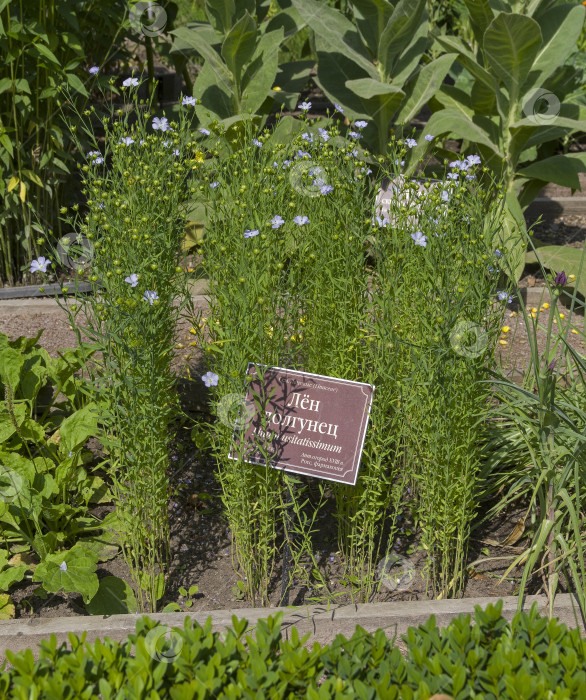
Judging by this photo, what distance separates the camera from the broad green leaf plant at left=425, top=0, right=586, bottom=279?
432cm

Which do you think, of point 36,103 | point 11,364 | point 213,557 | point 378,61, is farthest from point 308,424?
point 378,61

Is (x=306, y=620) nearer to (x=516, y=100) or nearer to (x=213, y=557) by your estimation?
(x=213, y=557)

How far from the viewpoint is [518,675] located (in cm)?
179

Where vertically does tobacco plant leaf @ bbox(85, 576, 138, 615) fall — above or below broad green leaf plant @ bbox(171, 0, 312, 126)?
below

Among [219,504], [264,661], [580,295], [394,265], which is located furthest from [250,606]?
[580,295]

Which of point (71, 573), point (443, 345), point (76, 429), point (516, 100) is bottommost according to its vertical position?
point (71, 573)

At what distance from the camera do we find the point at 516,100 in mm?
4512

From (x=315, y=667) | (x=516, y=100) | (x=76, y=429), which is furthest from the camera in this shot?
(x=516, y=100)

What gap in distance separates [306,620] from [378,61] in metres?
3.40

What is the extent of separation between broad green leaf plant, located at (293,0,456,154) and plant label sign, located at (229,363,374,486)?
236 cm

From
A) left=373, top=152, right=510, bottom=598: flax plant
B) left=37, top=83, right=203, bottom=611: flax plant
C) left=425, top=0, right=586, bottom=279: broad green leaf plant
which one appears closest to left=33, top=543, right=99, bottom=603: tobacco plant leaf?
left=37, top=83, right=203, bottom=611: flax plant

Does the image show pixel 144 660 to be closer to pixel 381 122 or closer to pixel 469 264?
pixel 469 264

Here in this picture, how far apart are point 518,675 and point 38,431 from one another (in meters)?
1.92

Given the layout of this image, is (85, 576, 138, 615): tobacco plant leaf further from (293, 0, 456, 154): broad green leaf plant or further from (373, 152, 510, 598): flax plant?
(293, 0, 456, 154): broad green leaf plant
